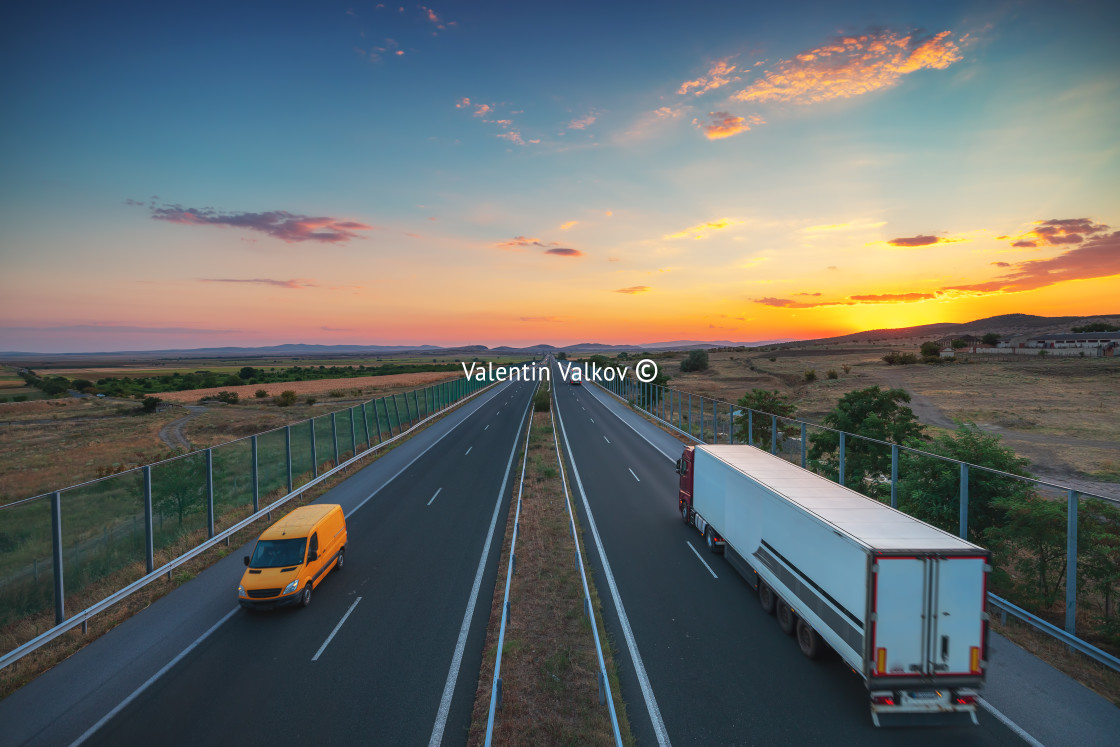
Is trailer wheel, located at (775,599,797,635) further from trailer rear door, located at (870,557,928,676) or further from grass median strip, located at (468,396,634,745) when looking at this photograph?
grass median strip, located at (468,396,634,745)

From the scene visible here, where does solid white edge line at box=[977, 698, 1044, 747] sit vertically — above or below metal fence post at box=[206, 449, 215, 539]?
below

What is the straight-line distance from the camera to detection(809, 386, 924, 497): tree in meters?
18.5

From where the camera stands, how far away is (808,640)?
10.1 meters

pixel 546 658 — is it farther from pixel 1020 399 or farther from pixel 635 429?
pixel 1020 399

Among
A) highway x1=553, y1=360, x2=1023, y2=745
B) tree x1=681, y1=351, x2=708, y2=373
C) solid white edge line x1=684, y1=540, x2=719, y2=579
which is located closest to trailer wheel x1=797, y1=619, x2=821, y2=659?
highway x1=553, y1=360, x2=1023, y2=745

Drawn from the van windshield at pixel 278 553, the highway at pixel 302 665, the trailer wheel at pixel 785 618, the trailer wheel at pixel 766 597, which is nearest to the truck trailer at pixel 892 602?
the trailer wheel at pixel 785 618

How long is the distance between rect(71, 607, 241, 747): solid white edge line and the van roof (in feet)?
6.49

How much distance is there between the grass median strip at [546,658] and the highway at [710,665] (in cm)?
65

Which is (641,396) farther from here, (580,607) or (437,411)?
(580,607)

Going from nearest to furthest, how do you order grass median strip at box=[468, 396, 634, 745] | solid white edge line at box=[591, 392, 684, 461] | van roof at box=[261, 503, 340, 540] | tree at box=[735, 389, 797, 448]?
grass median strip at box=[468, 396, 634, 745], van roof at box=[261, 503, 340, 540], tree at box=[735, 389, 797, 448], solid white edge line at box=[591, 392, 684, 461]

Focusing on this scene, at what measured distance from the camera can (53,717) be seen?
339 inches

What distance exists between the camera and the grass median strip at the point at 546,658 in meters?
8.12

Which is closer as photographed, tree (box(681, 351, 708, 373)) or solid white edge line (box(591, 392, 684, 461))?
solid white edge line (box(591, 392, 684, 461))

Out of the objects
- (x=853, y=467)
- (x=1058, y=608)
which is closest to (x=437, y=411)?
(x=853, y=467)
